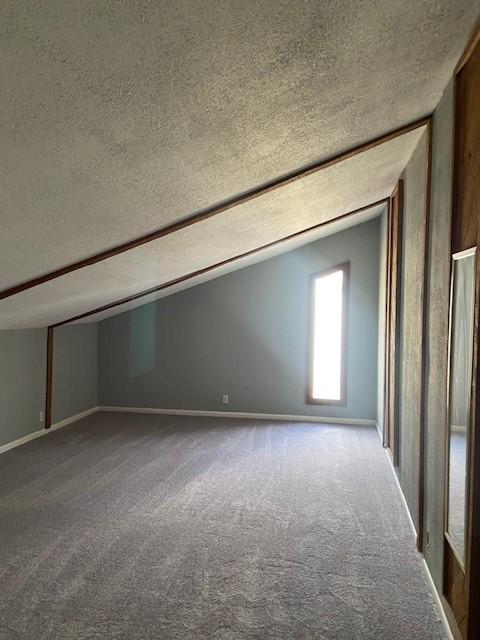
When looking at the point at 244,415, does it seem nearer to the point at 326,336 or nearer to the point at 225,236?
the point at 326,336

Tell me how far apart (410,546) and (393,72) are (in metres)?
2.55

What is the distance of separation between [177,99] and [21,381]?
14.0 ft

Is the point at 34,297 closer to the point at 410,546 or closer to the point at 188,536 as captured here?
the point at 188,536

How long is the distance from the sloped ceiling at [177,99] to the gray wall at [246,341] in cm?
309

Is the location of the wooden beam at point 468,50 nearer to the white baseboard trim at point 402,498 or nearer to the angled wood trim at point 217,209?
the angled wood trim at point 217,209

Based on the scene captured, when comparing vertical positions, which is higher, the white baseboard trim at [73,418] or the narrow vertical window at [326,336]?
the narrow vertical window at [326,336]

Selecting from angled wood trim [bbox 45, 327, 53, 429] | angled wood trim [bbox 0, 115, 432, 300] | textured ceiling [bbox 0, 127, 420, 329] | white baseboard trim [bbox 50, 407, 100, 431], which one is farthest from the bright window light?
angled wood trim [bbox 0, 115, 432, 300]

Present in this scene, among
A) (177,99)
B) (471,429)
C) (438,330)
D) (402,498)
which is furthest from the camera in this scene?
(402,498)

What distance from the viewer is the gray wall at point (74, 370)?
609 centimetres

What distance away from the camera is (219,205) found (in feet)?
10.8

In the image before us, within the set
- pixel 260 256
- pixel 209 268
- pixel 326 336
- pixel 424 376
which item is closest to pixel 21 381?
pixel 209 268

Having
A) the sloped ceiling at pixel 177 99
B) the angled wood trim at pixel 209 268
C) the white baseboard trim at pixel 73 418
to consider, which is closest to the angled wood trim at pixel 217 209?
the sloped ceiling at pixel 177 99

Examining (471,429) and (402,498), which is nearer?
(471,429)

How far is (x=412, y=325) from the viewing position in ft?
11.6
